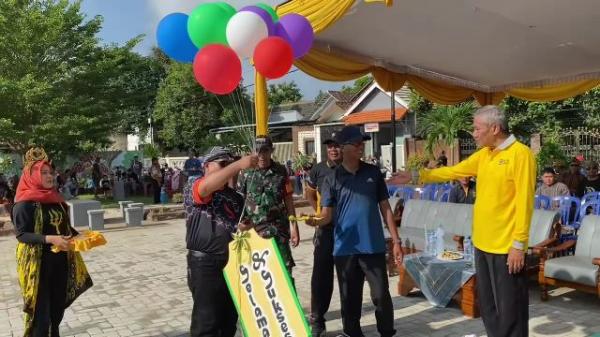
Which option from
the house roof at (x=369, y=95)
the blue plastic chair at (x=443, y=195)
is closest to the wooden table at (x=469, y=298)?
the blue plastic chair at (x=443, y=195)

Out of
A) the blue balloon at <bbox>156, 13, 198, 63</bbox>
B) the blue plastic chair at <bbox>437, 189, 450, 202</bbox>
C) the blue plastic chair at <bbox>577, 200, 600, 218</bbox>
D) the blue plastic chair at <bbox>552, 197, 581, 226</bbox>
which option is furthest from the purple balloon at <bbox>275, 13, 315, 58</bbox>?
the blue plastic chair at <bbox>437, 189, 450, 202</bbox>

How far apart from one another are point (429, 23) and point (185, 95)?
26332mm

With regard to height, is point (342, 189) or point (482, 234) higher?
point (342, 189)

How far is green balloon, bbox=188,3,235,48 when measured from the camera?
12.8ft

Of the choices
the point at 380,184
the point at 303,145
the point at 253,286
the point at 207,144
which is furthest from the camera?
the point at 303,145

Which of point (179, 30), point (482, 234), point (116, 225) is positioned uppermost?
point (179, 30)

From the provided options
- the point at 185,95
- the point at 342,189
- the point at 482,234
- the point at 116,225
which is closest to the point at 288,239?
the point at 342,189

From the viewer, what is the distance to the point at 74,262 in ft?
13.2

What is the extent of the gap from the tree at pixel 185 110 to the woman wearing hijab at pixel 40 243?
2755cm

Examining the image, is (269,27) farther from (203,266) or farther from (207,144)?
(207,144)

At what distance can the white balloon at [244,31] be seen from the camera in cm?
385

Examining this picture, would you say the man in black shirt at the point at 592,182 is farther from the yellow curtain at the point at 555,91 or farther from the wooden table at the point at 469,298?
the wooden table at the point at 469,298

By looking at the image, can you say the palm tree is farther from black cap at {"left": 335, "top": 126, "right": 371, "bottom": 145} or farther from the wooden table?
black cap at {"left": 335, "top": 126, "right": 371, "bottom": 145}

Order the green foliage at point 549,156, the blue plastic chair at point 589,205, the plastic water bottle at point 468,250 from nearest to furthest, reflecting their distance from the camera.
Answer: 1. the plastic water bottle at point 468,250
2. the blue plastic chair at point 589,205
3. the green foliage at point 549,156
